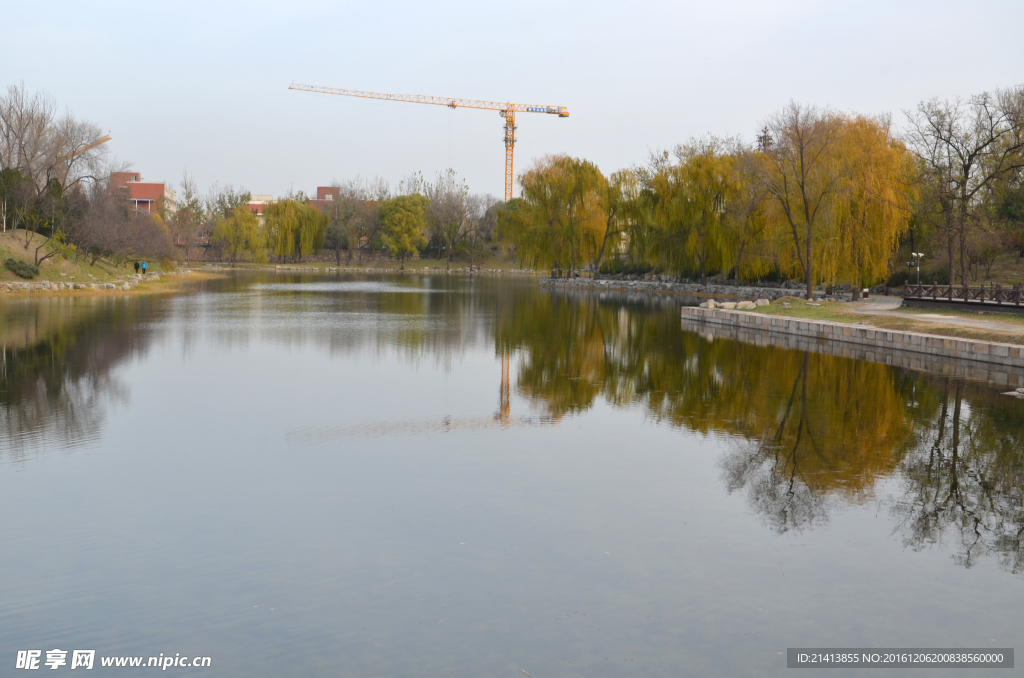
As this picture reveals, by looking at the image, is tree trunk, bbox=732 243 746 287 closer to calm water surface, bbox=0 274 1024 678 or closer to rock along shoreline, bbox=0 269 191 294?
calm water surface, bbox=0 274 1024 678

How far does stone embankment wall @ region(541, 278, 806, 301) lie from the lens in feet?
124

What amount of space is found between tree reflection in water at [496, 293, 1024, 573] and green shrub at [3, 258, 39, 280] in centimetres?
2217

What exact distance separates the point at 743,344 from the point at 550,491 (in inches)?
544

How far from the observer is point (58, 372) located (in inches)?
481

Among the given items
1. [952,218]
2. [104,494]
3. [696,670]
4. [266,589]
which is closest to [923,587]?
[696,670]

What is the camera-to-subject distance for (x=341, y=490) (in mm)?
6840

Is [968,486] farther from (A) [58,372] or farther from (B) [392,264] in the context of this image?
(B) [392,264]

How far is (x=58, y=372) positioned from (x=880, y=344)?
1727cm

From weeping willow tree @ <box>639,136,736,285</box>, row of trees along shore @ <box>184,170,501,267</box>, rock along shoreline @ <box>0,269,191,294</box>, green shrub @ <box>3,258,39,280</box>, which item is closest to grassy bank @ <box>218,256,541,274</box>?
row of trees along shore @ <box>184,170,501,267</box>

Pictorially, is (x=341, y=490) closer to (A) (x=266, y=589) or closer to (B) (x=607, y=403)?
(A) (x=266, y=589)

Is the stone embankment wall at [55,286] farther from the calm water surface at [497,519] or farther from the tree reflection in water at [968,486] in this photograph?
the tree reflection in water at [968,486]

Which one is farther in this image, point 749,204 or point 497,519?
point 749,204

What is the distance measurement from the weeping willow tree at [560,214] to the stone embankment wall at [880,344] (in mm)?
22605

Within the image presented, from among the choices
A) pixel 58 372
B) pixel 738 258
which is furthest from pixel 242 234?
pixel 58 372
